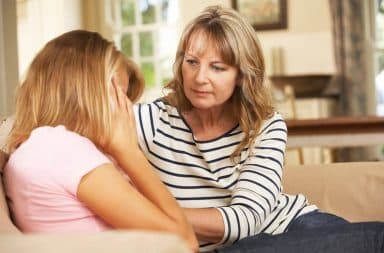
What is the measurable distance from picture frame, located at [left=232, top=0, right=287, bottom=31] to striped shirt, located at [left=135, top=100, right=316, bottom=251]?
465 centimetres

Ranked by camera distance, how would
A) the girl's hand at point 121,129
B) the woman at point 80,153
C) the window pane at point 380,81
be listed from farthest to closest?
the window pane at point 380,81 → the girl's hand at point 121,129 → the woman at point 80,153

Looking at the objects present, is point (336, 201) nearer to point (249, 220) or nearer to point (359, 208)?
point (359, 208)

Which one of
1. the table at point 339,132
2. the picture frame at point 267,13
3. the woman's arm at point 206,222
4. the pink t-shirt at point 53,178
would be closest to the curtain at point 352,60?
the picture frame at point 267,13

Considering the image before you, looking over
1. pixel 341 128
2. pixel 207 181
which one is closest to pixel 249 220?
pixel 207 181

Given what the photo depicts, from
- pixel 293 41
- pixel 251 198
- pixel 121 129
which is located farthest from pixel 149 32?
pixel 121 129

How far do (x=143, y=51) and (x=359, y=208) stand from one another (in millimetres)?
4816

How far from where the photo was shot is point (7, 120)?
1.49 metres

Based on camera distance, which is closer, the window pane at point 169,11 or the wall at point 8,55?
the wall at point 8,55

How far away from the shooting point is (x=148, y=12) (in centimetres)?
639

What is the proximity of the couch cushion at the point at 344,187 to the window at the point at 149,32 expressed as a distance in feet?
14.7

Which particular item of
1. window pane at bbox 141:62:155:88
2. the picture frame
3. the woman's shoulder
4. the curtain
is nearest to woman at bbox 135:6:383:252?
the woman's shoulder

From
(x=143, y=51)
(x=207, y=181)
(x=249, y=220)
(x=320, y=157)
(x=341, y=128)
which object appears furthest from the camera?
(x=143, y=51)

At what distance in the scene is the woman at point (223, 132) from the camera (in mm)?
1388

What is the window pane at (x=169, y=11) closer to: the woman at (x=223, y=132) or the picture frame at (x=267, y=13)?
the picture frame at (x=267, y=13)
